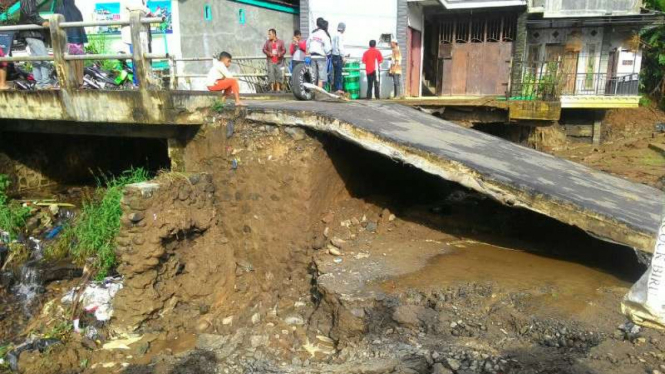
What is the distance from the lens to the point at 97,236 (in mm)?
7219

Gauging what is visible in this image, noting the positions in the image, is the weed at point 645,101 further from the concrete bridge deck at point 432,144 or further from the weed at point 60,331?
the weed at point 60,331

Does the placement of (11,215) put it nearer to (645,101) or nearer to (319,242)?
(319,242)

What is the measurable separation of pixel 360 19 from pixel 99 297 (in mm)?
10401

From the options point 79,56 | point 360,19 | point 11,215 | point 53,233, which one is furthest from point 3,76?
point 360,19

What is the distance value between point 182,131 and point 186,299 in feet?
7.43

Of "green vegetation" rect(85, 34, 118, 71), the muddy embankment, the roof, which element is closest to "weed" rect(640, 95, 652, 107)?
the roof

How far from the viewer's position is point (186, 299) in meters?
6.33

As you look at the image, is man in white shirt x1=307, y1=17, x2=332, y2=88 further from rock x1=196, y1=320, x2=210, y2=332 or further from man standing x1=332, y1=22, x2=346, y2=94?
rock x1=196, y1=320, x2=210, y2=332

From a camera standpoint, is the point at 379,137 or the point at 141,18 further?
the point at 141,18

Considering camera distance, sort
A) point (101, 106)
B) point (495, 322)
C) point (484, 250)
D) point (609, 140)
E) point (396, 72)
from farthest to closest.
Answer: point (609, 140)
point (396, 72)
point (101, 106)
point (484, 250)
point (495, 322)

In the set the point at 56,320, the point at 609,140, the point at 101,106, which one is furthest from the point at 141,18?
the point at 609,140

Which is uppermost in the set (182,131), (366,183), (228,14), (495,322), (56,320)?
(228,14)

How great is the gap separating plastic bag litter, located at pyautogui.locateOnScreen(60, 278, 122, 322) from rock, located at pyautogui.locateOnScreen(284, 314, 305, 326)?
2295mm

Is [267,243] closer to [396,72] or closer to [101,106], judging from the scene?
[101,106]
